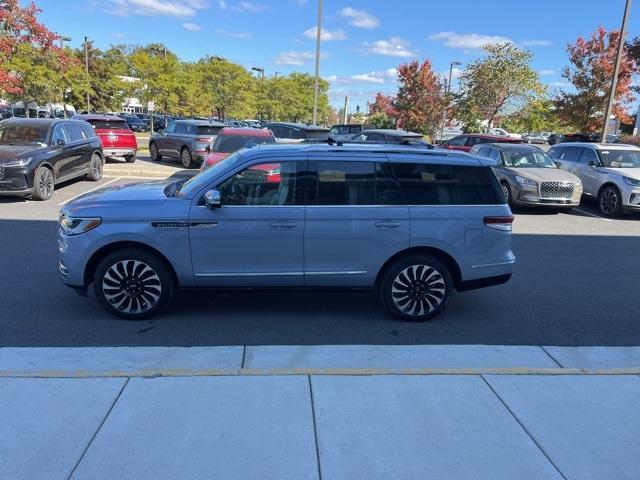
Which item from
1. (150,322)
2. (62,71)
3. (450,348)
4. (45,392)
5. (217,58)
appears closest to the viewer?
(45,392)

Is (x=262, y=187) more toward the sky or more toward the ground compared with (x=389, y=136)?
more toward the ground

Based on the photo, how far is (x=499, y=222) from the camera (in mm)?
5258

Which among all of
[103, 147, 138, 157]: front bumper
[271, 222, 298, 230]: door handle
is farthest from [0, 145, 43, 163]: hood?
[271, 222, 298, 230]: door handle

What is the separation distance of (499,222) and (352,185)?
1517 millimetres

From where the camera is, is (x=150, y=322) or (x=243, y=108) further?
A: (x=243, y=108)

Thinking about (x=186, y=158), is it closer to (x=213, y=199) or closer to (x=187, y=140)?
(x=187, y=140)

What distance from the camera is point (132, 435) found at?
314cm

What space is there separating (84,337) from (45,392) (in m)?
1.18

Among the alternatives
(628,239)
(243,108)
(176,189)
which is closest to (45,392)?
(176,189)

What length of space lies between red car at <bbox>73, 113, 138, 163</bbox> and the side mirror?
14.2 m

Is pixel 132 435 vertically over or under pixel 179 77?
under

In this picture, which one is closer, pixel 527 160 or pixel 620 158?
pixel 620 158

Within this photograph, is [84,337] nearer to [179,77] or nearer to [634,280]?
[634,280]

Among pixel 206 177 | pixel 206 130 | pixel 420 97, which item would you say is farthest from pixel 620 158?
pixel 420 97
